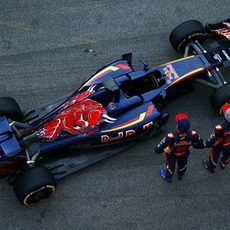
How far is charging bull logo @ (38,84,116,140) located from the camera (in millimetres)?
6441

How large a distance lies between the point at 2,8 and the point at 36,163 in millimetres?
4105

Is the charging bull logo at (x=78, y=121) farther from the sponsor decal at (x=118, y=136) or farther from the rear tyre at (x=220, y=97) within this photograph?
the rear tyre at (x=220, y=97)

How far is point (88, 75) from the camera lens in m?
7.98

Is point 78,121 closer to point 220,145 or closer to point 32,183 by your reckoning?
point 32,183

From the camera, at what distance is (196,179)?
6.68 m

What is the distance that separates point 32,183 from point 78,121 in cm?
118

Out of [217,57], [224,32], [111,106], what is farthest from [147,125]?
[224,32]

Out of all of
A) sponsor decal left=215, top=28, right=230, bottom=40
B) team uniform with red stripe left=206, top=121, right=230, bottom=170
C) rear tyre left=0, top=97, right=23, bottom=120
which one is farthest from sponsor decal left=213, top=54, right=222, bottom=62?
rear tyre left=0, top=97, right=23, bottom=120

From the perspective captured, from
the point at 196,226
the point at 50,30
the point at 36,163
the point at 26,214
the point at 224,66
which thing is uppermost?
the point at 50,30

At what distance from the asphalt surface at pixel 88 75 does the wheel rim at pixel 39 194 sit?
0.59 feet

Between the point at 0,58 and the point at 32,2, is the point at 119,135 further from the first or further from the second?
the point at 32,2

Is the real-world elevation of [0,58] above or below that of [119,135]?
above

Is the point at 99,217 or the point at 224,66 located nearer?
the point at 99,217

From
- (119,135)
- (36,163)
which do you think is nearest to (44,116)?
(36,163)
